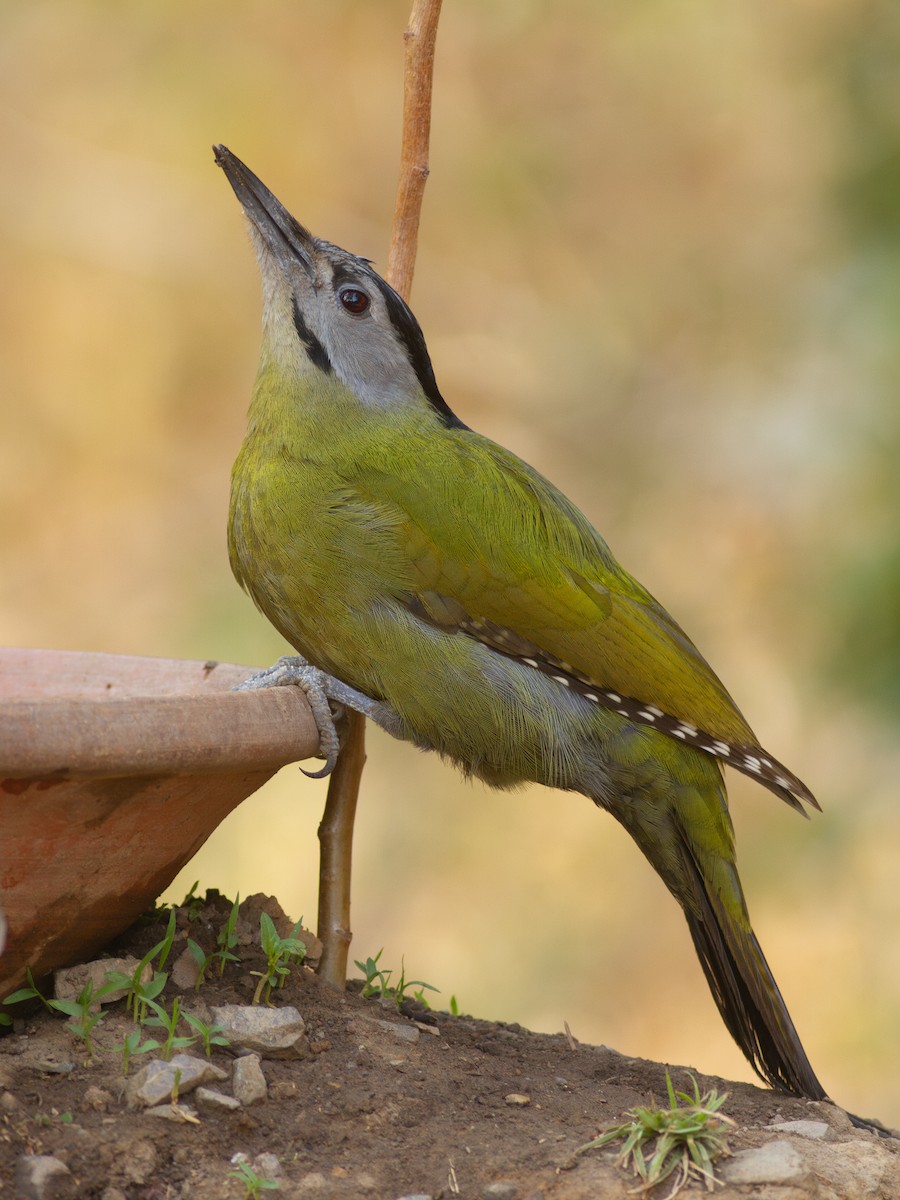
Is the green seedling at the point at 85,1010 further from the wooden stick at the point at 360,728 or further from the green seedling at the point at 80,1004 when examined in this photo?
the wooden stick at the point at 360,728

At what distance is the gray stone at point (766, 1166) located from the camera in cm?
204

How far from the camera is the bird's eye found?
3.45m

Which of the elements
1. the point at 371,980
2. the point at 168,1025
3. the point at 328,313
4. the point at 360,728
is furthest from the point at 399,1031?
the point at 328,313

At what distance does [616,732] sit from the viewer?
3117 millimetres

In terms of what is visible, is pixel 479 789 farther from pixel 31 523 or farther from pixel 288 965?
pixel 288 965

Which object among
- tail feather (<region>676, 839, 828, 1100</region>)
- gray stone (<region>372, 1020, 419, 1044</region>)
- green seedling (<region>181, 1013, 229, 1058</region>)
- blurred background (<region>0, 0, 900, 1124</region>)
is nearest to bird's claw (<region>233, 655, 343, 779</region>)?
gray stone (<region>372, 1020, 419, 1044</region>)

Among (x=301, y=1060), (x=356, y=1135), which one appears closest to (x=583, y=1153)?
(x=356, y=1135)

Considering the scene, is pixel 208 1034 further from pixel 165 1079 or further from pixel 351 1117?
pixel 351 1117

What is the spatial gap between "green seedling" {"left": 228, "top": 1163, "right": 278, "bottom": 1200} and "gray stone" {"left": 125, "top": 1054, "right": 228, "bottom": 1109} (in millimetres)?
177

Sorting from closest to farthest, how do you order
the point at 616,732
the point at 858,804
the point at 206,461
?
the point at 616,732, the point at 858,804, the point at 206,461

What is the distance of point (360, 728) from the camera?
3084 millimetres

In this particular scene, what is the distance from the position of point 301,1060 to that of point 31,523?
5.95 m

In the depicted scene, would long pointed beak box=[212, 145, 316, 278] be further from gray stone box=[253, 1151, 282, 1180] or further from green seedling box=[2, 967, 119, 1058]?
gray stone box=[253, 1151, 282, 1180]

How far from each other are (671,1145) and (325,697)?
1214mm
